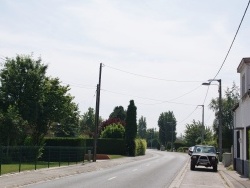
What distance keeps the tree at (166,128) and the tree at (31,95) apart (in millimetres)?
112623

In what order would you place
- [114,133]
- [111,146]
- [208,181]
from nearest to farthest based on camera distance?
[208,181] → [111,146] → [114,133]

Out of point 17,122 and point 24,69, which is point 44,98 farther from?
point 17,122

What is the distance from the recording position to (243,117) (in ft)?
89.4

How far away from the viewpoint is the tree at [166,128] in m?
158

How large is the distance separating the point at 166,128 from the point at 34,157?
13389cm

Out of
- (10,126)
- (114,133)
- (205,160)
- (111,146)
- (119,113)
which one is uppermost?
(119,113)

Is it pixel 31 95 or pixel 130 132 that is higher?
pixel 31 95

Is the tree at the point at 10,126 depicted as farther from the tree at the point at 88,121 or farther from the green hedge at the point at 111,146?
the tree at the point at 88,121

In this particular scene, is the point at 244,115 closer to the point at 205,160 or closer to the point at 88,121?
the point at 205,160

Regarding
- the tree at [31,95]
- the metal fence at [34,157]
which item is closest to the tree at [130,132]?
the tree at [31,95]

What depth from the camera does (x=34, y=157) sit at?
29406mm

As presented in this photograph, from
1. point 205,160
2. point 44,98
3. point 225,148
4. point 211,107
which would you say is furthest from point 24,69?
point 211,107

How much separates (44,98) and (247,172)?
924 inches

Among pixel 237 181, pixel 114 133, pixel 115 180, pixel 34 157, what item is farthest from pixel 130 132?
pixel 115 180
